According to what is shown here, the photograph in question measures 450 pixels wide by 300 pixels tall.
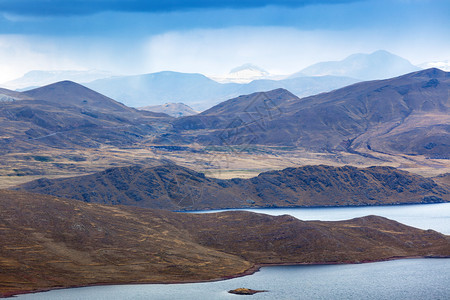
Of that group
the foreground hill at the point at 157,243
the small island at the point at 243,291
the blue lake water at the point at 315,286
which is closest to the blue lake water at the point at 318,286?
the blue lake water at the point at 315,286

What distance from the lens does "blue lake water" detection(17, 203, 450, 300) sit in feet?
320

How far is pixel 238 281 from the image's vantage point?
4390 inches

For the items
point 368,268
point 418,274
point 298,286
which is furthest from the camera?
point 368,268

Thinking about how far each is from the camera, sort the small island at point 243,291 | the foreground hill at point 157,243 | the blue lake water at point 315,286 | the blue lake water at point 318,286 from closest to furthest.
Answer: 1. the blue lake water at point 315,286
2. the blue lake water at point 318,286
3. the small island at point 243,291
4. the foreground hill at point 157,243

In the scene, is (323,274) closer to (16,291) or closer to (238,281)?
(238,281)

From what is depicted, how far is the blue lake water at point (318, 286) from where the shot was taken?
97.4 m

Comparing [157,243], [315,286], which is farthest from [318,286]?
[157,243]

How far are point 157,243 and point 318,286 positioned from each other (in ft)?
151

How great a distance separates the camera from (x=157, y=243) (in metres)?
135

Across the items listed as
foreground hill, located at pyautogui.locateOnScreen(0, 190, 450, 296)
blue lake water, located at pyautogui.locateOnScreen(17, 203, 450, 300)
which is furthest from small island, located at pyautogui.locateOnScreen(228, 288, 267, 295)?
foreground hill, located at pyautogui.locateOnScreen(0, 190, 450, 296)

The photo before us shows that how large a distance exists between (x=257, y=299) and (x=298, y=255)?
40.2 meters

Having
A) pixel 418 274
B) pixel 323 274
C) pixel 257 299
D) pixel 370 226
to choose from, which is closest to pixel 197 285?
pixel 257 299

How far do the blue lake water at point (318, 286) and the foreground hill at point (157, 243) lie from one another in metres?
5.46

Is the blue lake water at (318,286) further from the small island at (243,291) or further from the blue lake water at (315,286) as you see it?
the small island at (243,291)
